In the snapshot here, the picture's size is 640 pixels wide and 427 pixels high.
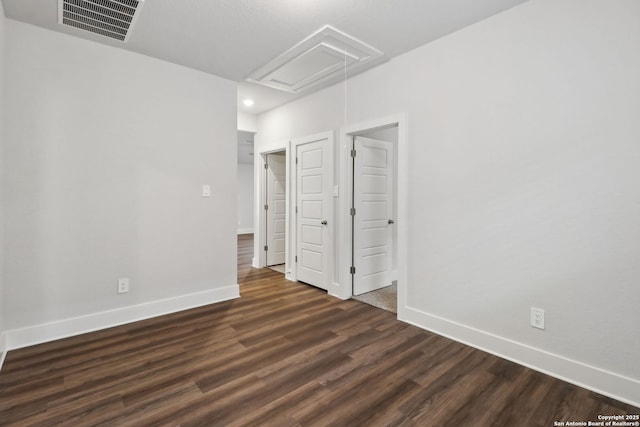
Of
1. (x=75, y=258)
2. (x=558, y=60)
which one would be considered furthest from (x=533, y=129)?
(x=75, y=258)

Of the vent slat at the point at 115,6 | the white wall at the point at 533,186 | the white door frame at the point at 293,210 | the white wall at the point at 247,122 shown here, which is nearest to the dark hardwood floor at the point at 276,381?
the white wall at the point at 533,186

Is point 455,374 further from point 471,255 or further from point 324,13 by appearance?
point 324,13

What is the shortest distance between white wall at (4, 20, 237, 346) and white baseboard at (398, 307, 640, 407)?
2505 millimetres

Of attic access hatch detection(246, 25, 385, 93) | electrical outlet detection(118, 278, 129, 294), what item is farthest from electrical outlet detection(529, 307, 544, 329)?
electrical outlet detection(118, 278, 129, 294)

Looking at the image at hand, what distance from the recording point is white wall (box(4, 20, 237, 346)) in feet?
8.22

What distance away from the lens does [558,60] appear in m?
2.08

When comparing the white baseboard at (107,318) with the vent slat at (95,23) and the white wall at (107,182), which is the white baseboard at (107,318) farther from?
the vent slat at (95,23)

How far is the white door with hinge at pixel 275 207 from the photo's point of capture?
535 centimetres

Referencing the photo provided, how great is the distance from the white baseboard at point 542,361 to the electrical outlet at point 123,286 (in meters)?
2.92

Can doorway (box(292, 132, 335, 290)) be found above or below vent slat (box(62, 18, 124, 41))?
below

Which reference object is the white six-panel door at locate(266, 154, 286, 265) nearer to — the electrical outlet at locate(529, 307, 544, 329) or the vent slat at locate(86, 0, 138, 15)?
the vent slat at locate(86, 0, 138, 15)

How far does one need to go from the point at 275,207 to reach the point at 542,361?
4.26m

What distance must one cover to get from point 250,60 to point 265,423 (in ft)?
10.5

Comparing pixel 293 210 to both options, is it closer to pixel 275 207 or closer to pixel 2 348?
pixel 275 207
